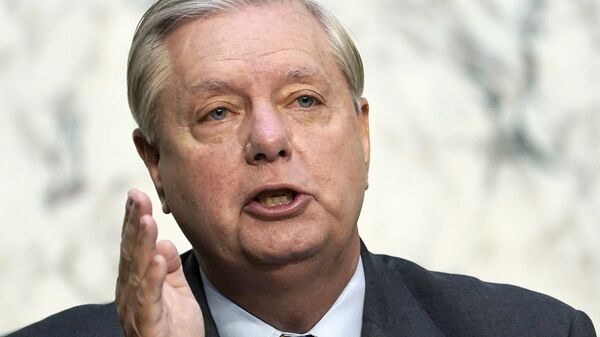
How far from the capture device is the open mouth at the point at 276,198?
2.31m

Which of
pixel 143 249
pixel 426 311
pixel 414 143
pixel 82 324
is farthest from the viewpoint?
pixel 414 143

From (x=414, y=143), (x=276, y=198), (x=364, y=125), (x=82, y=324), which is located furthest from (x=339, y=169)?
(x=414, y=143)

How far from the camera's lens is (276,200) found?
232 centimetres

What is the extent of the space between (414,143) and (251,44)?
840 millimetres

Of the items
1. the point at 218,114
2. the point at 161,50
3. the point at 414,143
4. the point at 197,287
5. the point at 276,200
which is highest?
the point at 414,143

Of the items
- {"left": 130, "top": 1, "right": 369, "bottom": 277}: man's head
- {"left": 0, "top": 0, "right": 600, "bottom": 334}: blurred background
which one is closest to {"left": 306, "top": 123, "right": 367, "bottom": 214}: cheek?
{"left": 130, "top": 1, "right": 369, "bottom": 277}: man's head

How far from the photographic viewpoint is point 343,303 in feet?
8.09

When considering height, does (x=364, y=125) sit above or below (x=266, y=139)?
above

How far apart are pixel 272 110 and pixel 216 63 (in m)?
0.12

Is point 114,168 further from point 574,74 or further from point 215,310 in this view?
point 574,74

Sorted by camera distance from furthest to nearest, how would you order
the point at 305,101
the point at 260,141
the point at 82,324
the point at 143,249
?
1. the point at 82,324
2. the point at 305,101
3. the point at 260,141
4. the point at 143,249

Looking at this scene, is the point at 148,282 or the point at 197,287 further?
the point at 197,287

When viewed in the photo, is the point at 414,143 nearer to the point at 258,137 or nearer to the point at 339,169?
the point at 339,169

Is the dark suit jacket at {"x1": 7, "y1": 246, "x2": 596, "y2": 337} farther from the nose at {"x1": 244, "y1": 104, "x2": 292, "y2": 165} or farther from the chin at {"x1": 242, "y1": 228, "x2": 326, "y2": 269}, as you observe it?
the nose at {"x1": 244, "y1": 104, "x2": 292, "y2": 165}
